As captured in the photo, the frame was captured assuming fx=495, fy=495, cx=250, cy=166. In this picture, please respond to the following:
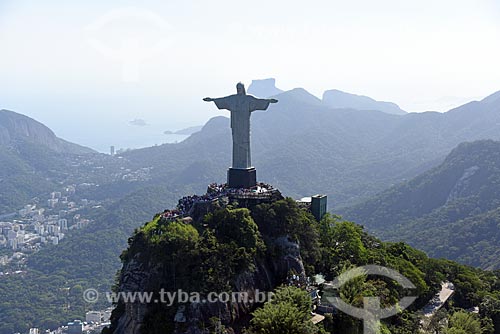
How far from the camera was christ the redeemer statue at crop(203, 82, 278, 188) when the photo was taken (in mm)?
22567

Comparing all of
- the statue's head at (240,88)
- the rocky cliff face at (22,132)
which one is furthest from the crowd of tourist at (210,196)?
the rocky cliff face at (22,132)

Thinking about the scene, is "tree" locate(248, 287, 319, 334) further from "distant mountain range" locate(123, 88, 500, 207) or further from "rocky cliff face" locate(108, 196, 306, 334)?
"distant mountain range" locate(123, 88, 500, 207)

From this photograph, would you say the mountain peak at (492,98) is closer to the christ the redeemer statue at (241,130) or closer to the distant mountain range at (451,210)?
the distant mountain range at (451,210)

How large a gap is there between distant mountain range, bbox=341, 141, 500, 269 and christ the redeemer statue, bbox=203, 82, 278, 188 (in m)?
41.0

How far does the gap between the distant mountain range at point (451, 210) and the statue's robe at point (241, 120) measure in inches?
1618

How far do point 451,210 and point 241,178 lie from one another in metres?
61.3

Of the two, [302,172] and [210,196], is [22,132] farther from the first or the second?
[210,196]

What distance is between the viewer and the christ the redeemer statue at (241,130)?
22.6 m

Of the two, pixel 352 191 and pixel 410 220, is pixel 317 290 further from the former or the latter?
pixel 352 191

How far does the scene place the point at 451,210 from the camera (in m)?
75.0

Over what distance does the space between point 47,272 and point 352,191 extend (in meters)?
68.9

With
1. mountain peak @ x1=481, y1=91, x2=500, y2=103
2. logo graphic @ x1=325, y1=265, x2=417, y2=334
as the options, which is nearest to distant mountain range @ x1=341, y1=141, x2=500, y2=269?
logo graphic @ x1=325, y1=265, x2=417, y2=334

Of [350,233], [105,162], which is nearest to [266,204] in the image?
[350,233]

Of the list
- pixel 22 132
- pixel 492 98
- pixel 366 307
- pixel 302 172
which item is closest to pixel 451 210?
pixel 302 172
